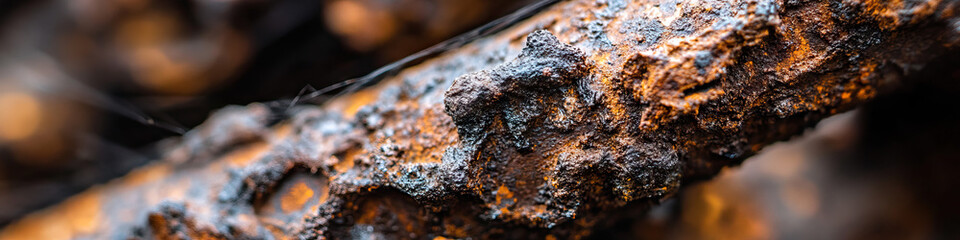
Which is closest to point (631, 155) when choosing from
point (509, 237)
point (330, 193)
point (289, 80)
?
point (509, 237)

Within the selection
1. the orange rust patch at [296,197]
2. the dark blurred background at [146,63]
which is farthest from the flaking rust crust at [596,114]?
the dark blurred background at [146,63]

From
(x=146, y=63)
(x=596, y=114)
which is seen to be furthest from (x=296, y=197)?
(x=146, y=63)

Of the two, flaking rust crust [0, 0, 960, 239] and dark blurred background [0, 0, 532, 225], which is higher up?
dark blurred background [0, 0, 532, 225]

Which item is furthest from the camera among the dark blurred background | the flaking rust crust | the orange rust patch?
the dark blurred background

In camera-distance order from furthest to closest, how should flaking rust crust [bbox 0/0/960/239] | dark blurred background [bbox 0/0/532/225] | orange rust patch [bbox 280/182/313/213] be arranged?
dark blurred background [bbox 0/0/532/225]
orange rust patch [bbox 280/182/313/213]
flaking rust crust [bbox 0/0/960/239]

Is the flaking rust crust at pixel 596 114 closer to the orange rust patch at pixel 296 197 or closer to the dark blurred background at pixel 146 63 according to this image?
the orange rust patch at pixel 296 197

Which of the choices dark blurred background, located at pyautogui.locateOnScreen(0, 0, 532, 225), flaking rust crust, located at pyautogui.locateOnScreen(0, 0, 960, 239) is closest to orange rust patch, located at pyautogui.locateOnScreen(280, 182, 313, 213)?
flaking rust crust, located at pyautogui.locateOnScreen(0, 0, 960, 239)

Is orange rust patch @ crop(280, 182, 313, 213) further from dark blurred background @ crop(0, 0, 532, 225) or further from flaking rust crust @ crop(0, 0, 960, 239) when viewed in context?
dark blurred background @ crop(0, 0, 532, 225)

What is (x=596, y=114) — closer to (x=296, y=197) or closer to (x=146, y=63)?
(x=296, y=197)
